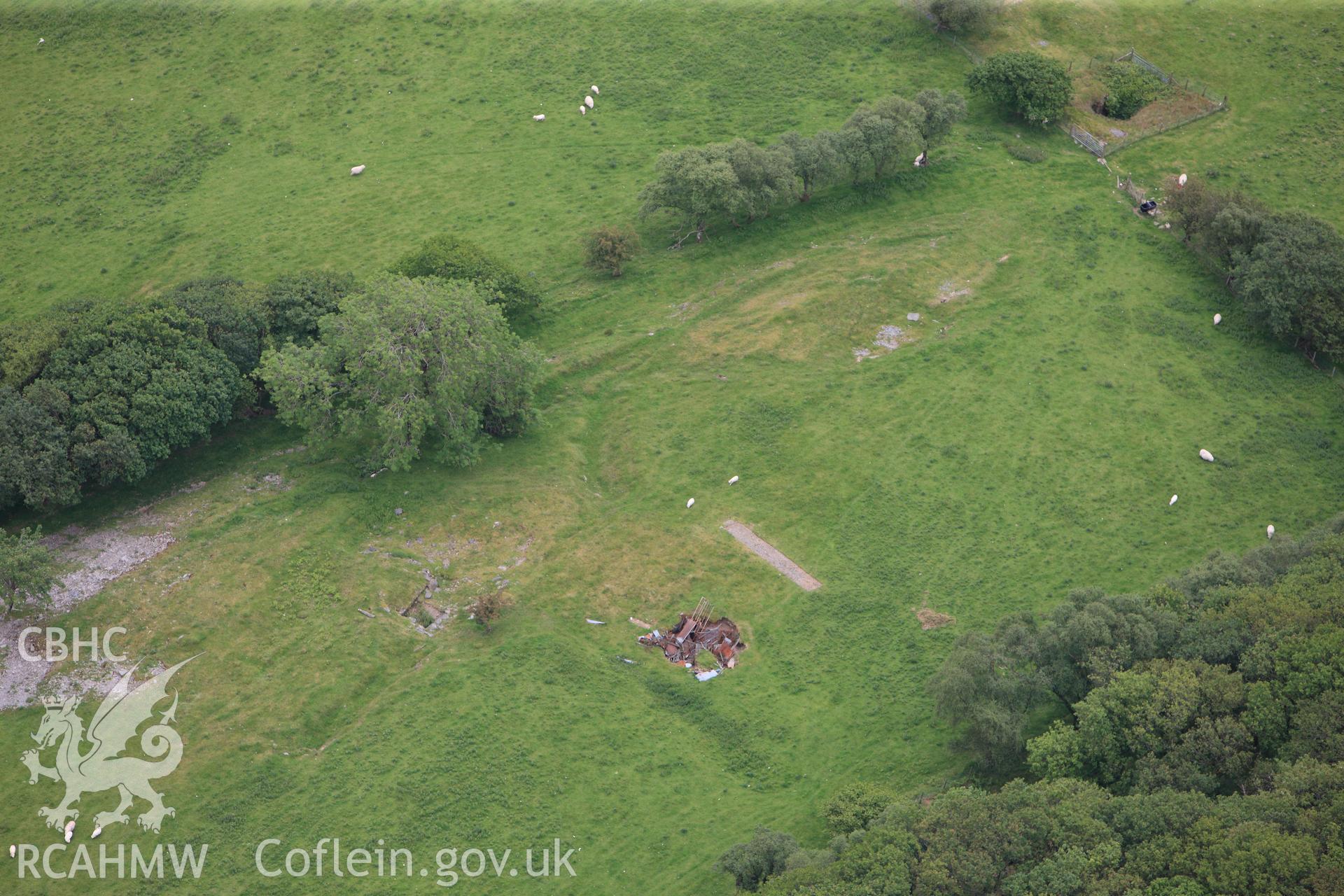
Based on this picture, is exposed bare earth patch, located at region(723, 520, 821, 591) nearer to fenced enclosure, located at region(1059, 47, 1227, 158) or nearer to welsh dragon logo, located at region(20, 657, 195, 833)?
welsh dragon logo, located at region(20, 657, 195, 833)

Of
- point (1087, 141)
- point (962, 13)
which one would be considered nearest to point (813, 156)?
point (1087, 141)

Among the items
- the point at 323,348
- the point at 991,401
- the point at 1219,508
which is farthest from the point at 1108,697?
the point at 323,348

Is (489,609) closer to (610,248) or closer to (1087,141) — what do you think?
(610,248)

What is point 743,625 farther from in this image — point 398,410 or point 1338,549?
point 1338,549

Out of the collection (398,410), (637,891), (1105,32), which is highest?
(1105,32)

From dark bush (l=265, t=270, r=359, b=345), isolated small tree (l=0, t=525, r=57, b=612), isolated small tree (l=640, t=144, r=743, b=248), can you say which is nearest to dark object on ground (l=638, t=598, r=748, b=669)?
dark bush (l=265, t=270, r=359, b=345)

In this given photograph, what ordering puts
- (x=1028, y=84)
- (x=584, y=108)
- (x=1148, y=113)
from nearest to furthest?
(x=1028, y=84) → (x=1148, y=113) → (x=584, y=108)
